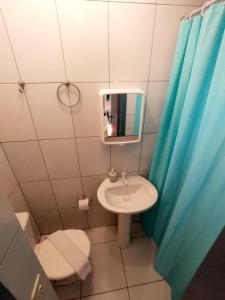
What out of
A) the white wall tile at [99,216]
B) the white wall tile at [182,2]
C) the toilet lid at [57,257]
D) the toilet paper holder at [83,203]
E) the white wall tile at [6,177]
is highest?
the white wall tile at [182,2]

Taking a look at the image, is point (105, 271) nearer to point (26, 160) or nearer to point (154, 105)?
point (26, 160)

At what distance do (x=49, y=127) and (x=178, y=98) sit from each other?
3.07 feet

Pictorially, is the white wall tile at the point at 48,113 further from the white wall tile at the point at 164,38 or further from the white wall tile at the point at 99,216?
the white wall tile at the point at 99,216

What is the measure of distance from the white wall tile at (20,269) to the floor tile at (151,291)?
3.89 feet

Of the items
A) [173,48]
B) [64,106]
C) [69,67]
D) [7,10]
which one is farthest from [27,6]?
[173,48]

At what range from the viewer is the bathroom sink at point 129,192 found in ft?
4.56

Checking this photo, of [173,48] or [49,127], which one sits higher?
[173,48]

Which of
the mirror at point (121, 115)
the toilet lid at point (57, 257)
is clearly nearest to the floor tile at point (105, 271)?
the toilet lid at point (57, 257)

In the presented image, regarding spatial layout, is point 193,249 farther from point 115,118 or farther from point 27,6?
point 27,6

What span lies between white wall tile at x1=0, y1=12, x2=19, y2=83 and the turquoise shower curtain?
102 centimetres

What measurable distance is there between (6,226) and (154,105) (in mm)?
1173

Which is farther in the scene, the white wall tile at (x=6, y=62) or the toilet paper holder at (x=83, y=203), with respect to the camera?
the toilet paper holder at (x=83, y=203)

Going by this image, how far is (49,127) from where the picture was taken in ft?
3.92

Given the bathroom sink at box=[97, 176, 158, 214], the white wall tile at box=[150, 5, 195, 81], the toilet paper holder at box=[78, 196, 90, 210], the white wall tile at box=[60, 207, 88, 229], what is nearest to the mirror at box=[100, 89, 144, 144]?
the white wall tile at box=[150, 5, 195, 81]
